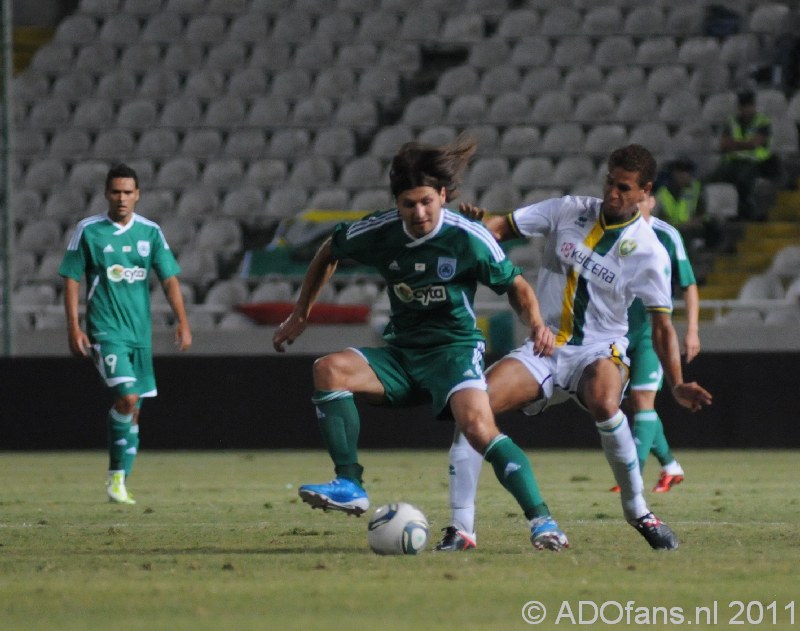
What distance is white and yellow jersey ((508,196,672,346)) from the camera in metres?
7.23

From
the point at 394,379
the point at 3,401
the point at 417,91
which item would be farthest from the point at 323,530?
the point at 417,91

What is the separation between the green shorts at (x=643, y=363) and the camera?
976 centimetres

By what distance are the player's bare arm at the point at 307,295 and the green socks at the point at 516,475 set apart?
3.12 ft

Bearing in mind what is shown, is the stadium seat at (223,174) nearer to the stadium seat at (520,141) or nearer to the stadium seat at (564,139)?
the stadium seat at (520,141)

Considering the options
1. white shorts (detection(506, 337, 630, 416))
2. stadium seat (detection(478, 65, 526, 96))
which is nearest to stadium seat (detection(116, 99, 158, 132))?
stadium seat (detection(478, 65, 526, 96))

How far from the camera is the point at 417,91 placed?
22.6 meters

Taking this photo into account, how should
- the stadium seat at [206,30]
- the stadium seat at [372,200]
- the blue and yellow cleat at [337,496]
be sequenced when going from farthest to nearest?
1. the stadium seat at [206,30]
2. the stadium seat at [372,200]
3. the blue and yellow cleat at [337,496]

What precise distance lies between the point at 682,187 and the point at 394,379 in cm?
1164

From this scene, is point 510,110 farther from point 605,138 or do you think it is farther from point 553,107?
point 605,138

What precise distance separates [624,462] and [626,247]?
39.1 inches

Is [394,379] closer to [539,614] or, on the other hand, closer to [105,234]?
[539,614]

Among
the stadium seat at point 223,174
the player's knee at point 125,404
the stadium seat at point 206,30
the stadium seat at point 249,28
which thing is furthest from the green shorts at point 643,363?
the stadium seat at point 206,30

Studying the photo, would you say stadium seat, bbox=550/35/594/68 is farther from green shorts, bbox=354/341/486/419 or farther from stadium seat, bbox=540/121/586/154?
green shorts, bbox=354/341/486/419

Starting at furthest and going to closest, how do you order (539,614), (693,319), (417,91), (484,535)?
1. (417,91)
2. (693,319)
3. (484,535)
4. (539,614)
